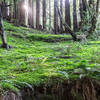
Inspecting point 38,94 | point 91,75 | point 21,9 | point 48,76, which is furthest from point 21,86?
point 21,9

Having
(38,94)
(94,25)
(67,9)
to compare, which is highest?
(67,9)

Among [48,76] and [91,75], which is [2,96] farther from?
[91,75]

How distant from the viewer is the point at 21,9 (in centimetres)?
1695

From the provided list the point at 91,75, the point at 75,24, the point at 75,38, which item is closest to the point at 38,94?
the point at 91,75

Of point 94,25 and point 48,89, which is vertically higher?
point 94,25

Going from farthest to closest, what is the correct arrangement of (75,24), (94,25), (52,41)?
(75,24) < (52,41) < (94,25)

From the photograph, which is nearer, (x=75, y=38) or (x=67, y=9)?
(x=75, y=38)

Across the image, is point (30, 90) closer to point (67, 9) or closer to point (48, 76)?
point (48, 76)

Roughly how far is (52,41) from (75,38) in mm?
2034

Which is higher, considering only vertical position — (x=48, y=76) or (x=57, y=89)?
(x=48, y=76)

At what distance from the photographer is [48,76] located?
269 centimetres

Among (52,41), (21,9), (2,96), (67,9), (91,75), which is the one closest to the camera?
(2,96)

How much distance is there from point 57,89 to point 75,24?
11352mm

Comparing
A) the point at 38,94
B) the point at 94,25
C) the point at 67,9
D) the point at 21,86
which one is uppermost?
the point at 67,9
